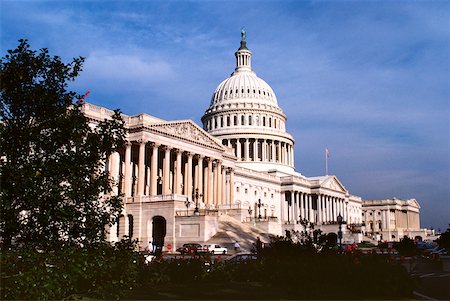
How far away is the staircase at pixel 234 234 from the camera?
67312 mm

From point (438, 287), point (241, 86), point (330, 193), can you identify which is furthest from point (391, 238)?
point (438, 287)

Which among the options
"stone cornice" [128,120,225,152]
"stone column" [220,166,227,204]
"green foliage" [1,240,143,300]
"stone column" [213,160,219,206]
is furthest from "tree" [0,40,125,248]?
"stone column" [220,166,227,204]

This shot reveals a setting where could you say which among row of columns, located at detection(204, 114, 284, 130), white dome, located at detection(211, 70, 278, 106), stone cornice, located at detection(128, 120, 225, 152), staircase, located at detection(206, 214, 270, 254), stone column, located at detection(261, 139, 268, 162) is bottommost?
staircase, located at detection(206, 214, 270, 254)

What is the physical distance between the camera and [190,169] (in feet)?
287

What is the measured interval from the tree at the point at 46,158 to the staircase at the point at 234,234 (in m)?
43.7

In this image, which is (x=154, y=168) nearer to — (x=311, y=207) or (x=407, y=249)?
(x=407, y=249)

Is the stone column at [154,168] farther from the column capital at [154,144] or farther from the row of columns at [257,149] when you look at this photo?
the row of columns at [257,149]

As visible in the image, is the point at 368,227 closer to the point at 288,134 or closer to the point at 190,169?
the point at 288,134

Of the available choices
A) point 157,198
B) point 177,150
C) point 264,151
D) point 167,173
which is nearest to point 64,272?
point 157,198

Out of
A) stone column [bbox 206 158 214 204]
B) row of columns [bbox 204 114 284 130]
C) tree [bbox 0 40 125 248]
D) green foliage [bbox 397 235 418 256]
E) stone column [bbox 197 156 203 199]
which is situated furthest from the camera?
row of columns [bbox 204 114 284 130]

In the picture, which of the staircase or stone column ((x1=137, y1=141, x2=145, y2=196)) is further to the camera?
stone column ((x1=137, y1=141, x2=145, y2=196))

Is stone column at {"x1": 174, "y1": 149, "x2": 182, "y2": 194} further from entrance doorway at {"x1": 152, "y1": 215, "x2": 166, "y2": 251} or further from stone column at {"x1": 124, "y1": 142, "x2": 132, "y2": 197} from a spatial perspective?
stone column at {"x1": 124, "y1": 142, "x2": 132, "y2": 197}

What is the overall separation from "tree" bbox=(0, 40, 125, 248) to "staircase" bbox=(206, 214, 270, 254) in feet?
143

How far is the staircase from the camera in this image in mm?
67312
